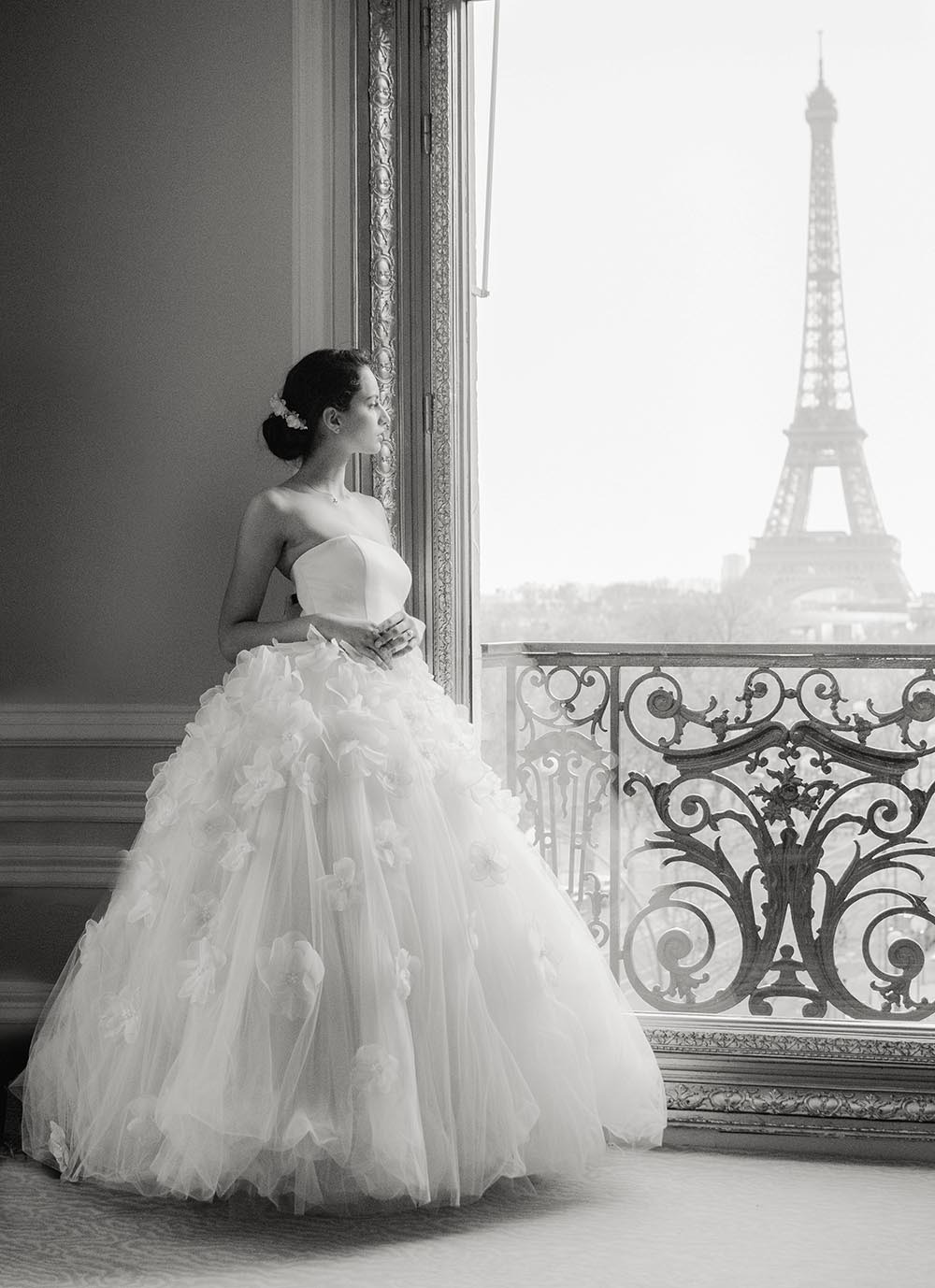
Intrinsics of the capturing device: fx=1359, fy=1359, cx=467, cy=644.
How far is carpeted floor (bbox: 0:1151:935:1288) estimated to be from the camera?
6.96ft

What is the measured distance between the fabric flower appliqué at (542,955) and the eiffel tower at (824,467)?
4.65ft

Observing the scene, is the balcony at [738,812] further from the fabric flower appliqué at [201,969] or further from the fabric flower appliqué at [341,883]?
the fabric flower appliqué at [201,969]

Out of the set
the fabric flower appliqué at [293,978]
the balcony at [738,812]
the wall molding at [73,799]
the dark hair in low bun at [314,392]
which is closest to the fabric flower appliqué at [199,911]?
the fabric flower appliqué at [293,978]

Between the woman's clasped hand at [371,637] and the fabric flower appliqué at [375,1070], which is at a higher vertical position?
the woman's clasped hand at [371,637]

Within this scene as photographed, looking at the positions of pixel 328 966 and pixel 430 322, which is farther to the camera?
pixel 430 322

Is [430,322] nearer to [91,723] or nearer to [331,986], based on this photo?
[91,723]

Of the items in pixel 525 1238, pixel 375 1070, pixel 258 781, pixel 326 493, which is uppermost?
pixel 326 493

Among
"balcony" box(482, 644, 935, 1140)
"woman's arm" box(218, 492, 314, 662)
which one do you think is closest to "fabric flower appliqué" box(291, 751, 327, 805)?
"woman's arm" box(218, 492, 314, 662)

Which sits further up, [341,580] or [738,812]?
[341,580]

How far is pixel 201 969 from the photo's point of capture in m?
2.28

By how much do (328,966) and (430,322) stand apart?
1.47 meters

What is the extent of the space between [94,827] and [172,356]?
1086mm

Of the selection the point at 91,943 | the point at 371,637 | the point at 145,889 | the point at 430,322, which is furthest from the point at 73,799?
the point at 430,322

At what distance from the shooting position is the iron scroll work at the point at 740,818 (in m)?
3.24
